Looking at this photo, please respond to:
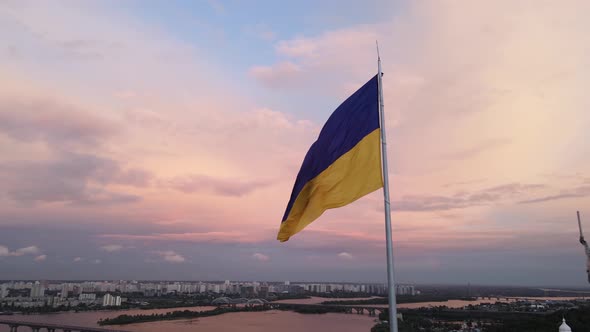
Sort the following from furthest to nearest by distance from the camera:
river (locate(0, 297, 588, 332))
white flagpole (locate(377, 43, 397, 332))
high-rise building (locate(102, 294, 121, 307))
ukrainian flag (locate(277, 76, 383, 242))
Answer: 1. high-rise building (locate(102, 294, 121, 307))
2. river (locate(0, 297, 588, 332))
3. ukrainian flag (locate(277, 76, 383, 242))
4. white flagpole (locate(377, 43, 397, 332))

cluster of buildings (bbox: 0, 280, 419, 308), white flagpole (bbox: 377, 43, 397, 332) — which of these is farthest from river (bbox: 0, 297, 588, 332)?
white flagpole (bbox: 377, 43, 397, 332)

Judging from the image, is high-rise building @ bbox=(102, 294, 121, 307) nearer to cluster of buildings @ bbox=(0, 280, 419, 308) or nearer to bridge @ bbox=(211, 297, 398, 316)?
cluster of buildings @ bbox=(0, 280, 419, 308)

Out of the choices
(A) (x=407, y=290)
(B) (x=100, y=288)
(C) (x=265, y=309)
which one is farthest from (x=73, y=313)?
(A) (x=407, y=290)

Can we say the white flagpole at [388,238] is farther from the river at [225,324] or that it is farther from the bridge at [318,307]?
the bridge at [318,307]

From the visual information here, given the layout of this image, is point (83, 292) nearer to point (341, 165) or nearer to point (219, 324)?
point (219, 324)

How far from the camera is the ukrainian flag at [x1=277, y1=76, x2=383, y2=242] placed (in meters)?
3.49

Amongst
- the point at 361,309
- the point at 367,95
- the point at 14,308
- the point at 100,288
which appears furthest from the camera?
the point at 100,288

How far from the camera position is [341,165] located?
12.0 ft

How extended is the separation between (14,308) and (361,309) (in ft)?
149

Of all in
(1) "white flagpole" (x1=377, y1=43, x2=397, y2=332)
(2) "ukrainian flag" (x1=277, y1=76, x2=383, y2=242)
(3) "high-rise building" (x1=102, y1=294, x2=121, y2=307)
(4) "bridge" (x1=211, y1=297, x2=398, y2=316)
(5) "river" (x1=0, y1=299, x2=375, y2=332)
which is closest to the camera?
(1) "white flagpole" (x1=377, y1=43, x2=397, y2=332)

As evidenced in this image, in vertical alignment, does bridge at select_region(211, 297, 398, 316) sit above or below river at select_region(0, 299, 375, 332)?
below

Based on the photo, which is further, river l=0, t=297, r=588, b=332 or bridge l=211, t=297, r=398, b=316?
bridge l=211, t=297, r=398, b=316

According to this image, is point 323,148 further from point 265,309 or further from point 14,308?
point 265,309

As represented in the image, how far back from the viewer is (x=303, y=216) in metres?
3.82
